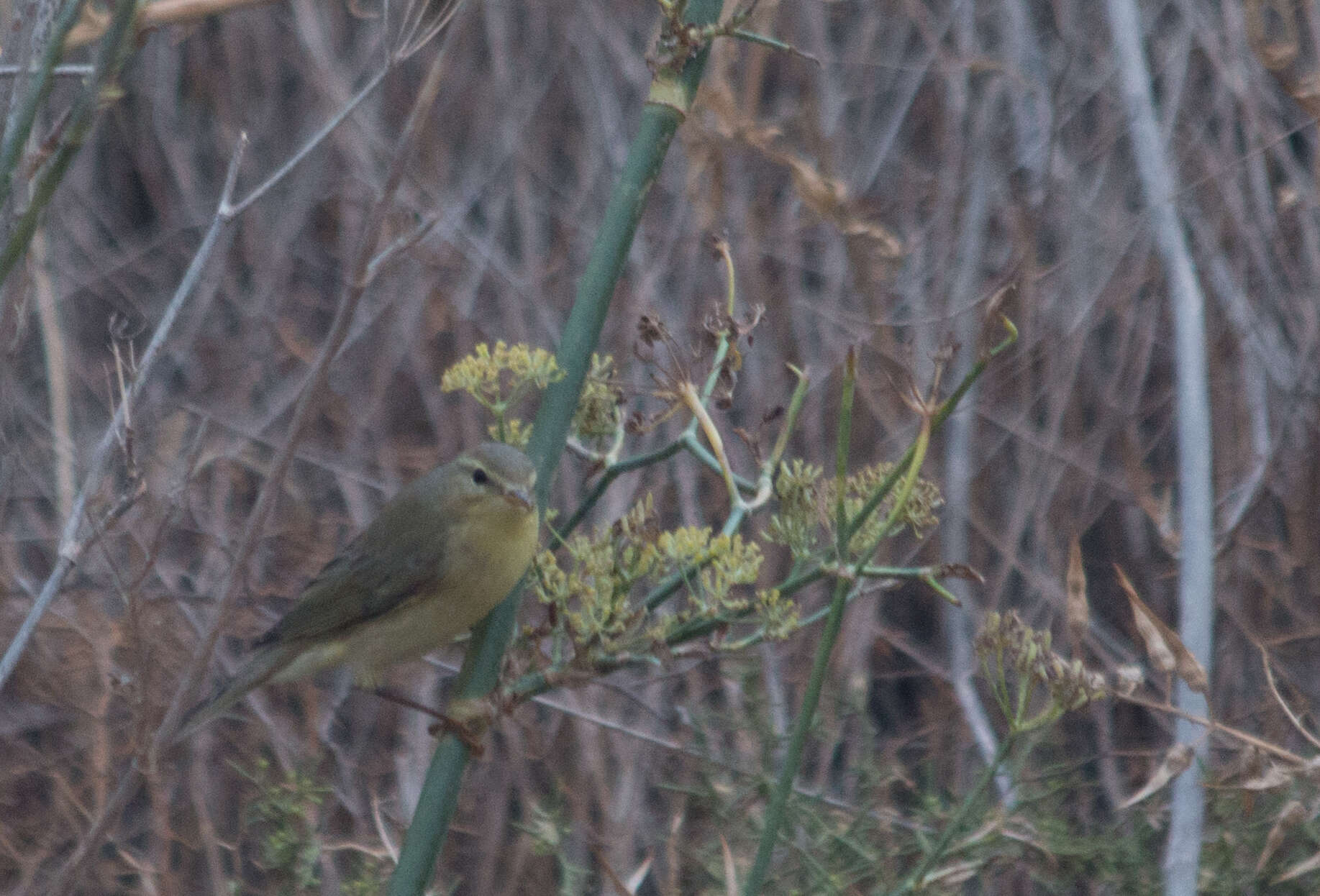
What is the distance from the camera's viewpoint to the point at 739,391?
5.03 metres

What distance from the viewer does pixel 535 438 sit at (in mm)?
1573

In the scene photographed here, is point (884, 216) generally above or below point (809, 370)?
above

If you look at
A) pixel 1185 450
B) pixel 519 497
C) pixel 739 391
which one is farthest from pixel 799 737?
pixel 739 391

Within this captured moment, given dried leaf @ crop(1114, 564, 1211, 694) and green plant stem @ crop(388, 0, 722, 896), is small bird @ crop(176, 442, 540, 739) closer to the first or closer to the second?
green plant stem @ crop(388, 0, 722, 896)

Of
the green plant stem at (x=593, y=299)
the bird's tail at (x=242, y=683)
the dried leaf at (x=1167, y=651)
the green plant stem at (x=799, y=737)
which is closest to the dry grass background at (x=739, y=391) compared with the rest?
the bird's tail at (x=242, y=683)

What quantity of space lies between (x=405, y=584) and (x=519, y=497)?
86cm

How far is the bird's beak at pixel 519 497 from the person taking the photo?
210 centimetres

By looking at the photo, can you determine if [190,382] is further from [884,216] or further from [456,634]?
[456,634]

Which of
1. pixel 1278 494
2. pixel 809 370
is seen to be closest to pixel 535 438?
pixel 809 370

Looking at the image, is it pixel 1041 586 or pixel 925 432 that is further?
pixel 1041 586

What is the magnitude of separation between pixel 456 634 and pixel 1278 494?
300 centimetres

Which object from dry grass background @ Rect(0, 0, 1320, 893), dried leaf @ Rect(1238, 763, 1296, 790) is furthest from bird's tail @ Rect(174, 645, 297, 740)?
dried leaf @ Rect(1238, 763, 1296, 790)

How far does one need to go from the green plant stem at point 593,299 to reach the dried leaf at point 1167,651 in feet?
2.47

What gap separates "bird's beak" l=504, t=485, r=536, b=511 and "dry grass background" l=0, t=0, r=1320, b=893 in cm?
150
